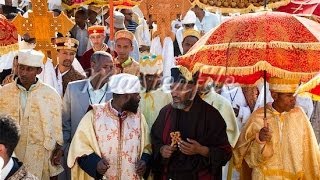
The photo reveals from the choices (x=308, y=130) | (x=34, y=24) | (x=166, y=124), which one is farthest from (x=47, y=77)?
(x=308, y=130)

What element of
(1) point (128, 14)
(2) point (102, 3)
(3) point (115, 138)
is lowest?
(3) point (115, 138)

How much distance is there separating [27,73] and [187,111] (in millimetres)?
1657

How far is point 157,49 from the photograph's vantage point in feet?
28.4

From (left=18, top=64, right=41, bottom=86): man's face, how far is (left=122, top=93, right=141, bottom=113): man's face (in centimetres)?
105

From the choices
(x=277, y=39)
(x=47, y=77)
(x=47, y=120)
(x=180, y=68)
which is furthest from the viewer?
(x=47, y=77)

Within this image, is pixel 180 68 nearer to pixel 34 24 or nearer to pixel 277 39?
pixel 277 39

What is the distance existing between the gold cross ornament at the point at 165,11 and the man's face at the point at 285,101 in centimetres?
248

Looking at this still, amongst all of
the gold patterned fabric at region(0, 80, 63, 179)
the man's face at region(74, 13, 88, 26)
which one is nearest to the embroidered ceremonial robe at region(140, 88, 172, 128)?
the gold patterned fabric at region(0, 80, 63, 179)

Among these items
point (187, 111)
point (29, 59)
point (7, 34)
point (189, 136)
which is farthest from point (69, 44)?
point (189, 136)

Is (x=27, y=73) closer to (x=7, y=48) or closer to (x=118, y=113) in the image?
(x=7, y=48)

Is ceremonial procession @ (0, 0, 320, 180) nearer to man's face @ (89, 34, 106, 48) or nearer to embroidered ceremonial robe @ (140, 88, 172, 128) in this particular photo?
embroidered ceremonial robe @ (140, 88, 172, 128)

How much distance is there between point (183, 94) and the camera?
5832 mm

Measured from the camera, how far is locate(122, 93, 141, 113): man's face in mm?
5898

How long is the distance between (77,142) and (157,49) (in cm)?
302
